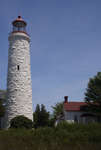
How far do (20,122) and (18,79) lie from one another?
5267 mm

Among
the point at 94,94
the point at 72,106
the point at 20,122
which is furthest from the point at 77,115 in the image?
the point at 20,122

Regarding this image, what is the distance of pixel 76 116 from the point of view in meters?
28.3

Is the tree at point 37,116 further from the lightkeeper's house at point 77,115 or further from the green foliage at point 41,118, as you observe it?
the lightkeeper's house at point 77,115

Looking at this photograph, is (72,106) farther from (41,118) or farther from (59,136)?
(59,136)

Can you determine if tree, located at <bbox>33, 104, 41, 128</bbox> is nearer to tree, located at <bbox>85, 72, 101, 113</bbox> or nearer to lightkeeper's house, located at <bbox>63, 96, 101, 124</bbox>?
lightkeeper's house, located at <bbox>63, 96, 101, 124</bbox>

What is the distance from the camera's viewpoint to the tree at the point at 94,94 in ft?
83.6

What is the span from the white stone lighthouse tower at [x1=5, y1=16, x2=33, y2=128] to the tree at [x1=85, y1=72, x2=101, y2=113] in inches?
310

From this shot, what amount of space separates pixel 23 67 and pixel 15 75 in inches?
55.7

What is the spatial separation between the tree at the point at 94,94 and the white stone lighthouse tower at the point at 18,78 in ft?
25.9

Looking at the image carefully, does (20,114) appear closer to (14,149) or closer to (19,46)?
(19,46)

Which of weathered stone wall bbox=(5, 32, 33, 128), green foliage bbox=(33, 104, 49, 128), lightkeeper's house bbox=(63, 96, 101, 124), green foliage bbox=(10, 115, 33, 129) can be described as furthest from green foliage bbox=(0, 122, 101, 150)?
green foliage bbox=(33, 104, 49, 128)

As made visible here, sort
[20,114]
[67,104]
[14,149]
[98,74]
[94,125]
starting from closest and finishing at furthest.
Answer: [14,149] < [94,125] < [20,114] < [98,74] < [67,104]

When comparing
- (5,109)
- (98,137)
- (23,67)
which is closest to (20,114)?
(5,109)

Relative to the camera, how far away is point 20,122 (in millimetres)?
21844
